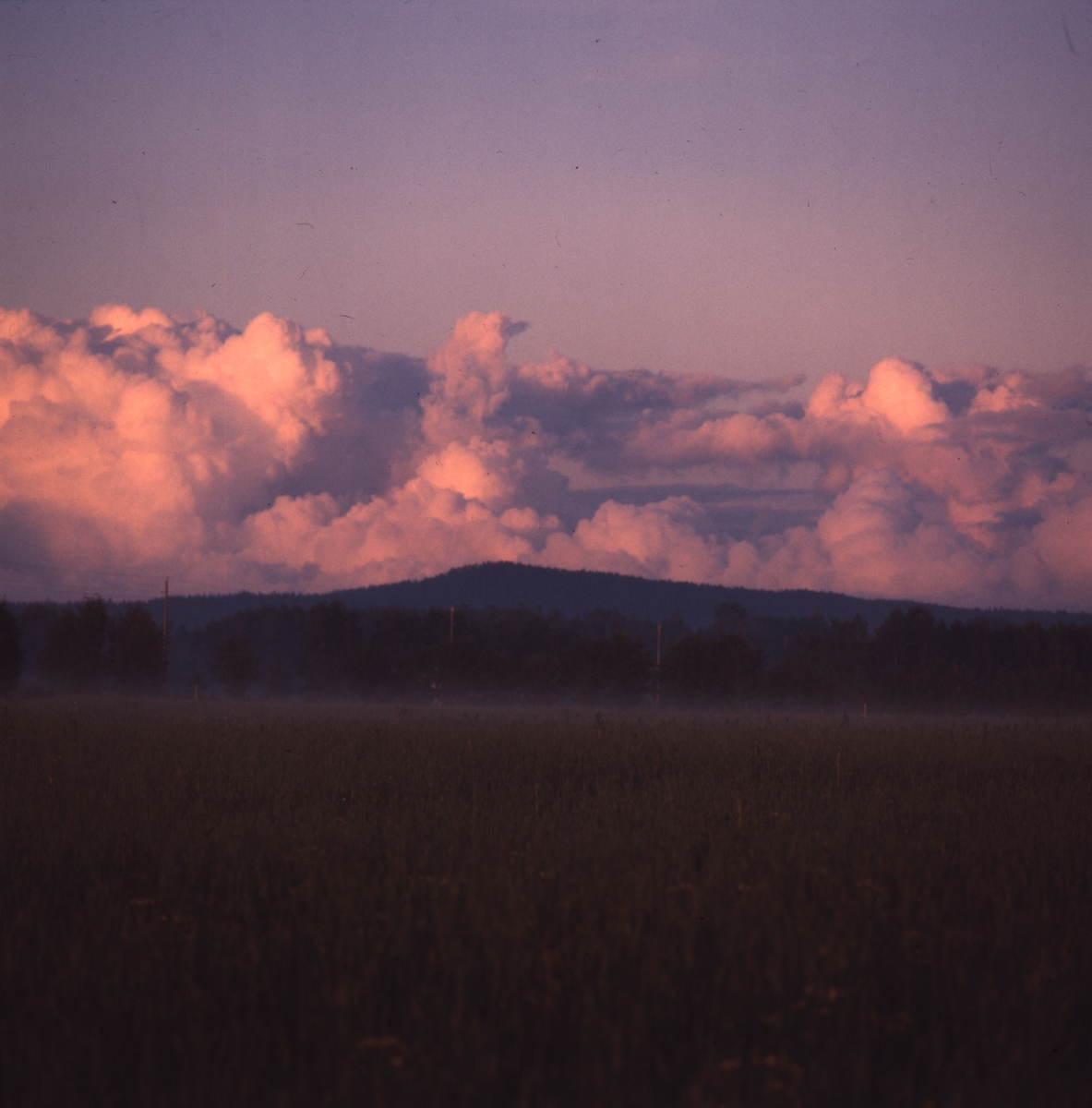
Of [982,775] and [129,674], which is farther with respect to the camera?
[129,674]

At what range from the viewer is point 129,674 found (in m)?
78.2

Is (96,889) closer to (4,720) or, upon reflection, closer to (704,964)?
(704,964)

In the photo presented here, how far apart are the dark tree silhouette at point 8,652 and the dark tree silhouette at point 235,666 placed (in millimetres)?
35791

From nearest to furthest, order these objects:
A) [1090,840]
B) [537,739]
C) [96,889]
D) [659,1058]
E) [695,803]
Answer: [659,1058] → [96,889] → [1090,840] → [695,803] → [537,739]

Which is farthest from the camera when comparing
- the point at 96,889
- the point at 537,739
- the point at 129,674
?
the point at 129,674

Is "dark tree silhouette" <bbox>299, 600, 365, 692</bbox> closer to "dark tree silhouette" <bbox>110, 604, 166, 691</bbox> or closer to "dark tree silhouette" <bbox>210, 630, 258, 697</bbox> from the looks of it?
"dark tree silhouette" <bbox>210, 630, 258, 697</bbox>

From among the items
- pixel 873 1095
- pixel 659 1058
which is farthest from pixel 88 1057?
pixel 873 1095

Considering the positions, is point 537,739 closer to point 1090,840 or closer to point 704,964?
point 1090,840

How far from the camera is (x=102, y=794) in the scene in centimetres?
1031

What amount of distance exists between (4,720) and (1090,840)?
17135 millimetres

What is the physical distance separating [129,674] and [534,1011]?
8191 cm

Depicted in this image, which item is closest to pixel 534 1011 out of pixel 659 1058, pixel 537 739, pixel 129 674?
pixel 659 1058

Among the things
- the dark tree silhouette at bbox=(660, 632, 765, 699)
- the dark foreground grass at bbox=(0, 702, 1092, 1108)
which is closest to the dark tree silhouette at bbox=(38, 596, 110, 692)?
the dark tree silhouette at bbox=(660, 632, 765, 699)

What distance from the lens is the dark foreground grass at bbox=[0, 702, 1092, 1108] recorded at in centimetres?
414
